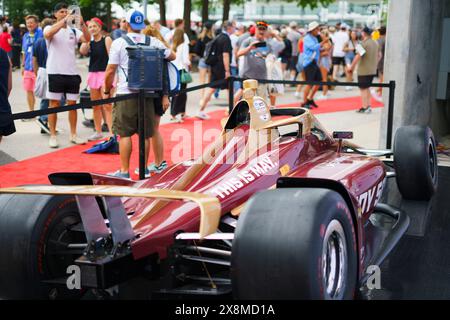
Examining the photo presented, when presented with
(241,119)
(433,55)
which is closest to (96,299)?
(241,119)

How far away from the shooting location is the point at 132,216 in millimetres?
4148

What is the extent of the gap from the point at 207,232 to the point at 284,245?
381 millimetres

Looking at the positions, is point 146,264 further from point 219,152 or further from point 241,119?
point 241,119

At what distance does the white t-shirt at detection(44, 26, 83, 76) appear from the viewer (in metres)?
9.34

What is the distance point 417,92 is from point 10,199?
6967 mm

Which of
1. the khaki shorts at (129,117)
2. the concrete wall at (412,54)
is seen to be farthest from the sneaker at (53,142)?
the concrete wall at (412,54)

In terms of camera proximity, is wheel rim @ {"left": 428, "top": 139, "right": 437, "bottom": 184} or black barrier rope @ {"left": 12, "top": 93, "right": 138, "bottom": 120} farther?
wheel rim @ {"left": 428, "top": 139, "right": 437, "bottom": 184}

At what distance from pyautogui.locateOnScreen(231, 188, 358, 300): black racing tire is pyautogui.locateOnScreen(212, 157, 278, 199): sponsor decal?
765mm

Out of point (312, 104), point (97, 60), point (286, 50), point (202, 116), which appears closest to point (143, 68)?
point (97, 60)

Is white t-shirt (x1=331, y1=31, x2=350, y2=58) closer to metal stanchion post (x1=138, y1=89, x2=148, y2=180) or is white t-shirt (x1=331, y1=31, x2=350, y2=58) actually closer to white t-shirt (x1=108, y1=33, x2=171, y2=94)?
white t-shirt (x1=108, y1=33, x2=171, y2=94)

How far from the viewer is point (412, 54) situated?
9125 mm

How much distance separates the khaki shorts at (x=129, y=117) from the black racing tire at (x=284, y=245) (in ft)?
13.2

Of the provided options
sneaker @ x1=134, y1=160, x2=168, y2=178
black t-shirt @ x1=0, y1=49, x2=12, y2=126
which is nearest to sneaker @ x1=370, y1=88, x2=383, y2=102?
sneaker @ x1=134, y1=160, x2=168, y2=178

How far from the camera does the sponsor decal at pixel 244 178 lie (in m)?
4.25
